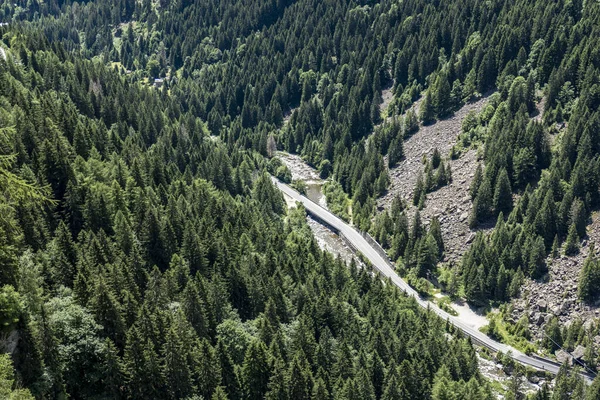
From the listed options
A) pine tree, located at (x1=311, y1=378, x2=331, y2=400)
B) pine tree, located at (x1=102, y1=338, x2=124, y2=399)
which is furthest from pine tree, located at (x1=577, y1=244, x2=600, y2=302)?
pine tree, located at (x1=102, y1=338, x2=124, y2=399)

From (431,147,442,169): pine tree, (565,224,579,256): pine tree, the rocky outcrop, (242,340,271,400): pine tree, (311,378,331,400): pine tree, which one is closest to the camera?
(242,340,271,400): pine tree

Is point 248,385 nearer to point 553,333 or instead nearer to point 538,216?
point 553,333

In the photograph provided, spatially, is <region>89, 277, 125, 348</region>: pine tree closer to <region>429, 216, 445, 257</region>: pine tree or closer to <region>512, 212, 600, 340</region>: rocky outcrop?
Result: <region>512, 212, 600, 340</region>: rocky outcrop

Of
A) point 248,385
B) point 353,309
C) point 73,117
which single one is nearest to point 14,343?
point 248,385

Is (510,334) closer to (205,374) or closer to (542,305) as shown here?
(542,305)

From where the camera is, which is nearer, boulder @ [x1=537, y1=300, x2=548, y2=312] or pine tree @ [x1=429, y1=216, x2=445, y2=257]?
boulder @ [x1=537, y1=300, x2=548, y2=312]

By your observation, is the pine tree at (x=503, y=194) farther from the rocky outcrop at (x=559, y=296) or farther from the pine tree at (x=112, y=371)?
the pine tree at (x=112, y=371)

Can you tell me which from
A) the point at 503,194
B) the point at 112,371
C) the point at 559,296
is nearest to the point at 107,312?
the point at 112,371

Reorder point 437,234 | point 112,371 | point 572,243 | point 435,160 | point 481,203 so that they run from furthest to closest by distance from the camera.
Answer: point 435,160
point 481,203
point 437,234
point 572,243
point 112,371

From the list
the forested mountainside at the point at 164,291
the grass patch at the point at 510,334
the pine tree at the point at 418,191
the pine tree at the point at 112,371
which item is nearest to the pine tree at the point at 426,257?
the grass patch at the point at 510,334
